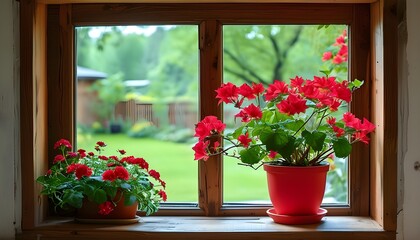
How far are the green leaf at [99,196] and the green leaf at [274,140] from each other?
560 mm

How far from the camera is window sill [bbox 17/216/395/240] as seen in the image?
190 centimetres

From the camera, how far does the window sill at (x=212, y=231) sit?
1.90 metres

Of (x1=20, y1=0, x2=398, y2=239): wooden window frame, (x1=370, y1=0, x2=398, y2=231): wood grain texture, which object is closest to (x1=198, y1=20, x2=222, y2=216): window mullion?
(x1=20, y1=0, x2=398, y2=239): wooden window frame

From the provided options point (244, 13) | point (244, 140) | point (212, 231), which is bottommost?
point (212, 231)

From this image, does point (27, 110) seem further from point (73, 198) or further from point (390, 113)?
point (390, 113)

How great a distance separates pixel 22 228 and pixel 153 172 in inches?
19.0

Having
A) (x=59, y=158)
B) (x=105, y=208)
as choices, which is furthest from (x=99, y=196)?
(x=59, y=158)

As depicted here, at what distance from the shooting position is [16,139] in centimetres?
196

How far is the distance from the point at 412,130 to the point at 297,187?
43 cm

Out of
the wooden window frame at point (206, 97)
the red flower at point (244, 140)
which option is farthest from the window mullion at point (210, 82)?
the red flower at point (244, 140)

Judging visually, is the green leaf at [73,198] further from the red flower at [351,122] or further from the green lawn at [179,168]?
the red flower at [351,122]

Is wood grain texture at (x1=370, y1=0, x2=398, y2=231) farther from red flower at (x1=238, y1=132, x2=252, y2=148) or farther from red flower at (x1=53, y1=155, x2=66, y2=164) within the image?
red flower at (x1=53, y1=155, x2=66, y2=164)

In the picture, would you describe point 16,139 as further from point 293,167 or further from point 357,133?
point 357,133

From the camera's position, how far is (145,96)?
13.2ft
